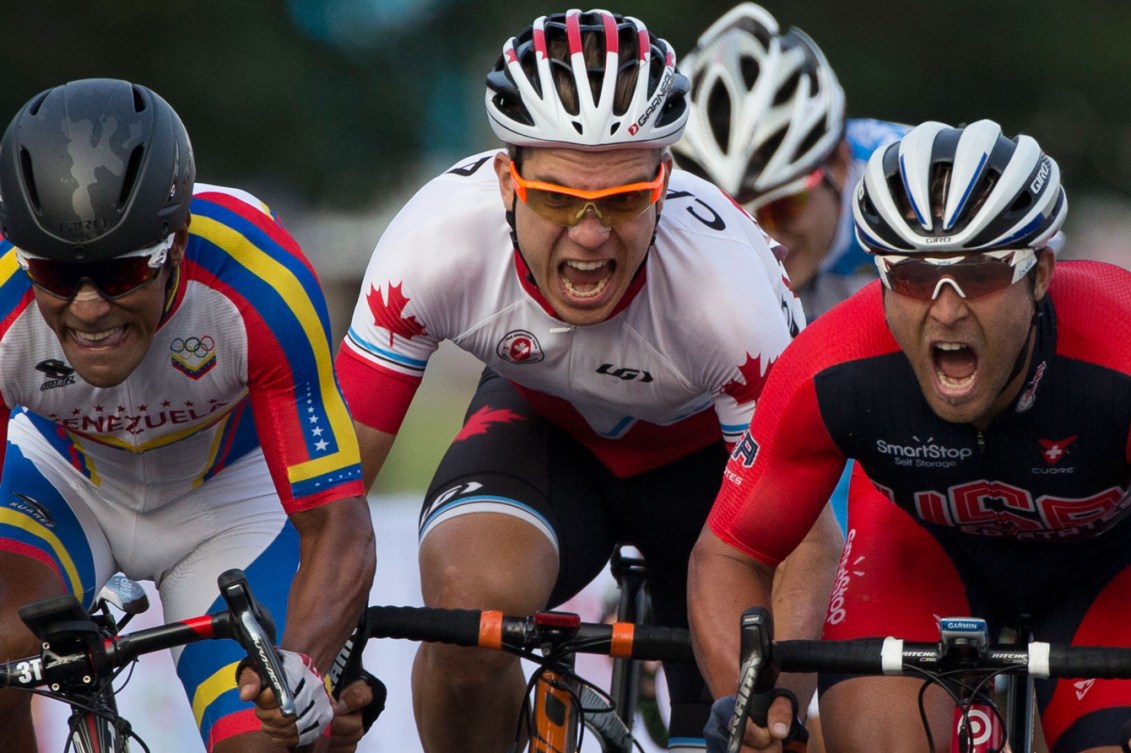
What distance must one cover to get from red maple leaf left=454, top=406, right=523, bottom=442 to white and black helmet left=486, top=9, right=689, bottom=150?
3.22ft

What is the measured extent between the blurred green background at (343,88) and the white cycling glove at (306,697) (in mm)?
10913

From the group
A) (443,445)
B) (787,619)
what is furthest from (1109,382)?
(443,445)

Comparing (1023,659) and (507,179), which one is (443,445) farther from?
(1023,659)

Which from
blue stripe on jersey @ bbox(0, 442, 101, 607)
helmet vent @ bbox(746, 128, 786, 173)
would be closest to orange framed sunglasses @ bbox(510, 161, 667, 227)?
blue stripe on jersey @ bbox(0, 442, 101, 607)

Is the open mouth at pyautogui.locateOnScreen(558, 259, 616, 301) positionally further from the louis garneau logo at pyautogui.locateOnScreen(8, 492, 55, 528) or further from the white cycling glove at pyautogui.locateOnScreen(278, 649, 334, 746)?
the louis garneau logo at pyautogui.locateOnScreen(8, 492, 55, 528)

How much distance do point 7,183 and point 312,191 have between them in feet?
38.0

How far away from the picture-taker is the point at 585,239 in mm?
5684

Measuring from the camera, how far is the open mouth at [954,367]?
4.92m

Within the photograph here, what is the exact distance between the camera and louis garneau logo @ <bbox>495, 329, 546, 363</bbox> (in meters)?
6.08

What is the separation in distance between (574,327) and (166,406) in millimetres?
1159

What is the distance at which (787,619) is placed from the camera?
19.3 feet

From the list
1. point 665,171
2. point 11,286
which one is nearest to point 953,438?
point 665,171

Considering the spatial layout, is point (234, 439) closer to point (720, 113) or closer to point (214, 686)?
point (214, 686)

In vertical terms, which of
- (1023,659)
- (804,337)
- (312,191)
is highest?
(312,191)
